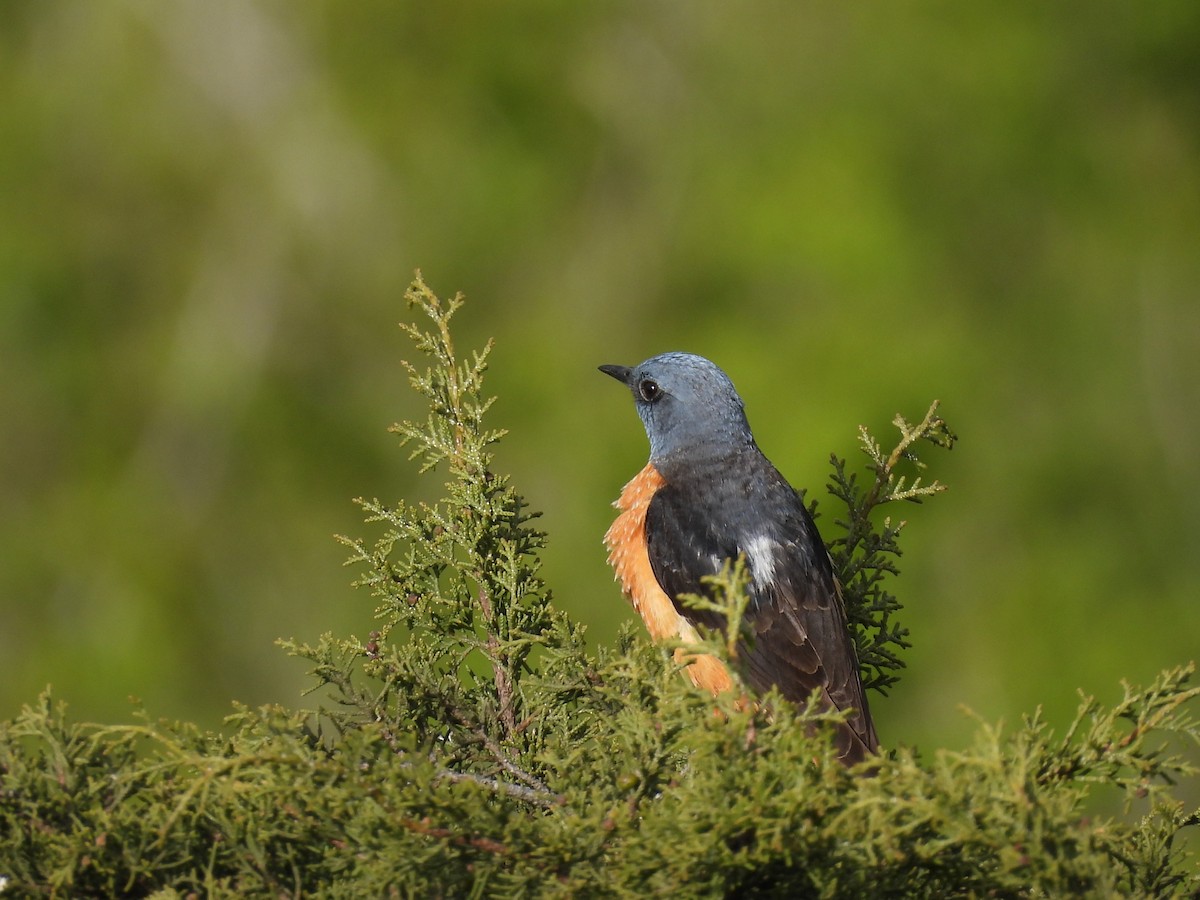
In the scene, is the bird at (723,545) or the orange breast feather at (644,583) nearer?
the bird at (723,545)

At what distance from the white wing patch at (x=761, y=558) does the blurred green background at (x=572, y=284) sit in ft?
14.5

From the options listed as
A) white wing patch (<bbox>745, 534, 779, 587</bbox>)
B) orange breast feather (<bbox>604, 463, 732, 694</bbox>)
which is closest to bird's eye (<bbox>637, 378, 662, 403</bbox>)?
orange breast feather (<bbox>604, 463, 732, 694</bbox>)

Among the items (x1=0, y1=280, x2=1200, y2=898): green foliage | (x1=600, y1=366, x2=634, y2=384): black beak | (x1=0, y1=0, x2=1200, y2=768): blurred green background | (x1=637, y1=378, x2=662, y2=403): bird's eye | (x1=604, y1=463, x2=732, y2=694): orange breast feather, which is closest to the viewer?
(x1=0, y1=280, x2=1200, y2=898): green foliage

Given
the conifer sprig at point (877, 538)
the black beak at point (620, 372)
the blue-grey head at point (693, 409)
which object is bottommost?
the conifer sprig at point (877, 538)

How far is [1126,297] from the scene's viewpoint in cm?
1010

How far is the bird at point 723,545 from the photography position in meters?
4.23

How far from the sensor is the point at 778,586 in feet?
A: 14.5

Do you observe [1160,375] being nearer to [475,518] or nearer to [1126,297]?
[1126,297]

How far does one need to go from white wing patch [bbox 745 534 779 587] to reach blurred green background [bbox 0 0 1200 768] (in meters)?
4.41

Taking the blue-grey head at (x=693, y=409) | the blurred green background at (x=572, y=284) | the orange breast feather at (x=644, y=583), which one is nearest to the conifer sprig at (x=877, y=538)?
the orange breast feather at (x=644, y=583)

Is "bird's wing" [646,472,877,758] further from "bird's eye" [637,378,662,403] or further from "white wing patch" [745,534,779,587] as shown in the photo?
"bird's eye" [637,378,662,403]

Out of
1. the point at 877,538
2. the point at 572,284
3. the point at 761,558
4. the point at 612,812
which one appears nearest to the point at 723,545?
the point at 761,558

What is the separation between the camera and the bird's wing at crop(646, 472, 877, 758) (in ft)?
13.8

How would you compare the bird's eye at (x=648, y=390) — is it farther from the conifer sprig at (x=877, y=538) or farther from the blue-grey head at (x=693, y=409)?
the conifer sprig at (x=877, y=538)
